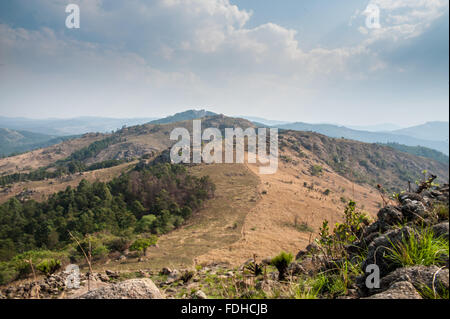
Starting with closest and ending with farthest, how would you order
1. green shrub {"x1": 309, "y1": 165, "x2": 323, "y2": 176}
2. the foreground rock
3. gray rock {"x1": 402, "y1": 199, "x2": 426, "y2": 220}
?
the foreground rock
gray rock {"x1": 402, "y1": 199, "x2": 426, "y2": 220}
green shrub {"x1": 309, "y1": 165, "x2": 323, "y2": 176}

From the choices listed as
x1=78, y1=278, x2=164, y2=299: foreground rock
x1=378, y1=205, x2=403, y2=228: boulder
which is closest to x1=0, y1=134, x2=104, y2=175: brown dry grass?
x1=78, y1=278, x2=164, y2=299: foreground rock

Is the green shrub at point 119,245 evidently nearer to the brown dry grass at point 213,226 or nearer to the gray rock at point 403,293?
the brown dry grass at point 213,226

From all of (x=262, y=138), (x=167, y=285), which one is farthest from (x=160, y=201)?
(x=262, y=138)

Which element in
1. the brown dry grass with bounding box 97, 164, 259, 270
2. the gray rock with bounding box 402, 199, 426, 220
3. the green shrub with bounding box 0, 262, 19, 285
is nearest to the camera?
the gray rock with bounding box 402, 199, 426, 220

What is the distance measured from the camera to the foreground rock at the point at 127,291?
2.64 m

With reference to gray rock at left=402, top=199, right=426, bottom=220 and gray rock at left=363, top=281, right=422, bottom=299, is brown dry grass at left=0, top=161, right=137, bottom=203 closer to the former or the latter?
gray rock at left=402, top=199, right=426, bottom=220

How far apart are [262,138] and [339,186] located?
101 feet

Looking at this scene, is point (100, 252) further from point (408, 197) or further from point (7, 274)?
point (408, 197)

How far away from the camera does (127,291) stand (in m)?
2.74

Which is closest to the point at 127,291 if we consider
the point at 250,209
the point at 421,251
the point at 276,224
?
the point at 421,251

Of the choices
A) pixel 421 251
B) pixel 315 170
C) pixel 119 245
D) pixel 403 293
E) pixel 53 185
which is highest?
pixel 421 251

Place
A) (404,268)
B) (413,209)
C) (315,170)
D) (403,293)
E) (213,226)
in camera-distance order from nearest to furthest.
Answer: (403,293) → (404,268) → (413,209) → (213,226) → (315,170)

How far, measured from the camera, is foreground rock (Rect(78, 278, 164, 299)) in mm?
2637

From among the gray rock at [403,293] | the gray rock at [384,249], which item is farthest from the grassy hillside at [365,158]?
the gray rock at [403,293]
